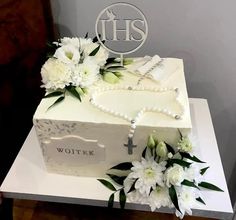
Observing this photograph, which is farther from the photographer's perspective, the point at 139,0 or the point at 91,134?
the point at 139,0

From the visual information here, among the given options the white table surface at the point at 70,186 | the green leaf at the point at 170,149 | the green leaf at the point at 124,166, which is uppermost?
the green leaf at the point at 170,149

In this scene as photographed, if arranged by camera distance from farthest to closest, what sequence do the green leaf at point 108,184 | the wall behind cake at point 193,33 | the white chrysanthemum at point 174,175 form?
the wall behind cake at point 193,33 → the green leaf at point 108,184 → the white chrysanthemum at point 174,175

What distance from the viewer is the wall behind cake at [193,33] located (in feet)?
3.62

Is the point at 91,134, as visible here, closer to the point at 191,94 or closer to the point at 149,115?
the point at 149,115

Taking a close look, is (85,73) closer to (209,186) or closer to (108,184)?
(108,184)

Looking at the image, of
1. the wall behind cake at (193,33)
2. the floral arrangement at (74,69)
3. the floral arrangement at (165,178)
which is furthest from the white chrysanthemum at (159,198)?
the wall behind cake at (193,33)

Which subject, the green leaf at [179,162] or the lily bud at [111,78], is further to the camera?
the lily bud at [111,78]

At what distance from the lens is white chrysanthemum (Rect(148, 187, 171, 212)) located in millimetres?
791

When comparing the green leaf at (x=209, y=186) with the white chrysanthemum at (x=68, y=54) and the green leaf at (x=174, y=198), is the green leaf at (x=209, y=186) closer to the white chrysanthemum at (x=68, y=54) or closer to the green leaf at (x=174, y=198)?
the green leaf at (x=174, y=198)

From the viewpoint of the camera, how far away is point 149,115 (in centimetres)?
81

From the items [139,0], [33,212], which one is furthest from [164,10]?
[33,212]

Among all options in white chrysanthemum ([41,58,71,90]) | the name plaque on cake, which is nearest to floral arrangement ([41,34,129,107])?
white chrysanthemum ([41,58,71,90])

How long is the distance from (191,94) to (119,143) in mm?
566

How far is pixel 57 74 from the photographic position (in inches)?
32.9
